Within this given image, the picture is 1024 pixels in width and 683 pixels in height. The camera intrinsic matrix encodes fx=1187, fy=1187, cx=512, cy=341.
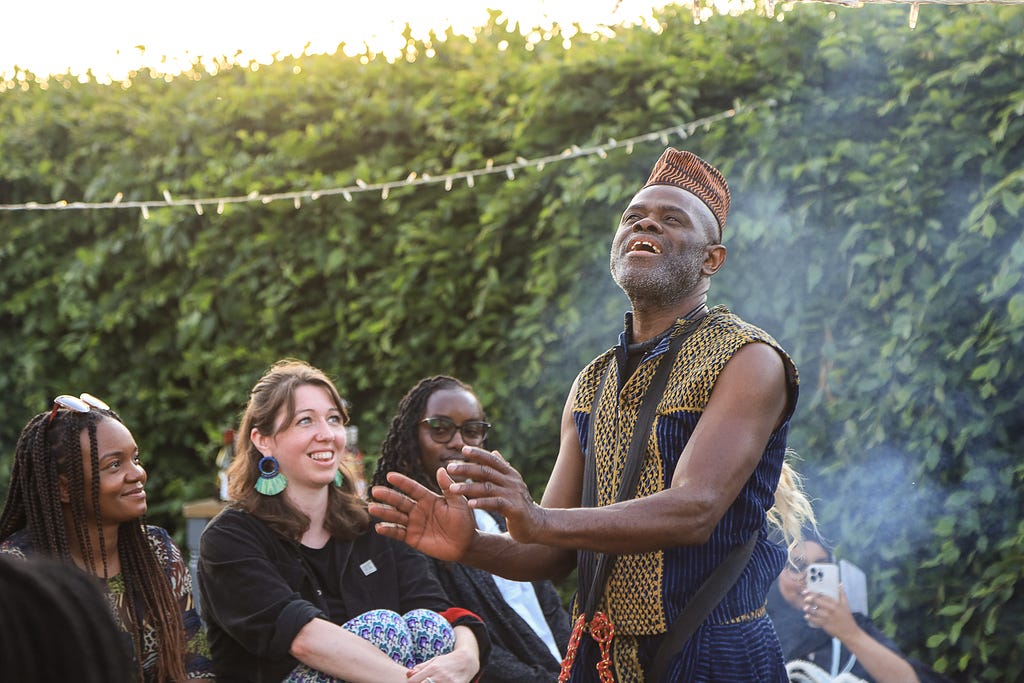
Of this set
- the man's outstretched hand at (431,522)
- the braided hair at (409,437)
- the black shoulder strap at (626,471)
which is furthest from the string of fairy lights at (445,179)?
the man's outstretched hand at (431,522)

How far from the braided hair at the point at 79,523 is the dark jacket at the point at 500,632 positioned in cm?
112

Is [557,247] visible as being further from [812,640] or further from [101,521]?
[101,521]

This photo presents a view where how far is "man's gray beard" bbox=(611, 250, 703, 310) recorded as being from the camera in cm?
278

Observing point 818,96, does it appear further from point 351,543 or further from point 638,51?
point 351,543

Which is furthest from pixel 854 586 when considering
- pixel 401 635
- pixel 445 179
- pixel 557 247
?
pixel 445 179

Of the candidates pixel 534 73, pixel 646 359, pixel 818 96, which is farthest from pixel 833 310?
pixel 646 359

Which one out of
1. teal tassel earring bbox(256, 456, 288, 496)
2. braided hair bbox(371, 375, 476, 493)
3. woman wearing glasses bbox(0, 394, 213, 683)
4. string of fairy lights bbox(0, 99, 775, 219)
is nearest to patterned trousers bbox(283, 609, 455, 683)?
woman wearing glasses bbox(0, 394, 213, 683)

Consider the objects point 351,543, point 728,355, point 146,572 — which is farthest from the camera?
point 351,543

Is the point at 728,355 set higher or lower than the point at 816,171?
lower

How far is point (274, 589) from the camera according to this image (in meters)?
4.05

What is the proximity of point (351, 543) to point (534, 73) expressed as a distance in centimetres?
276

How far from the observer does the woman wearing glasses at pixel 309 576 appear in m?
4.00

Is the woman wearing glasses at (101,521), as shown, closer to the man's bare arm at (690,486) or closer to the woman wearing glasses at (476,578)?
the woman wearing glasses at (476,578)

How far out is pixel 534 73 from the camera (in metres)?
6.04
